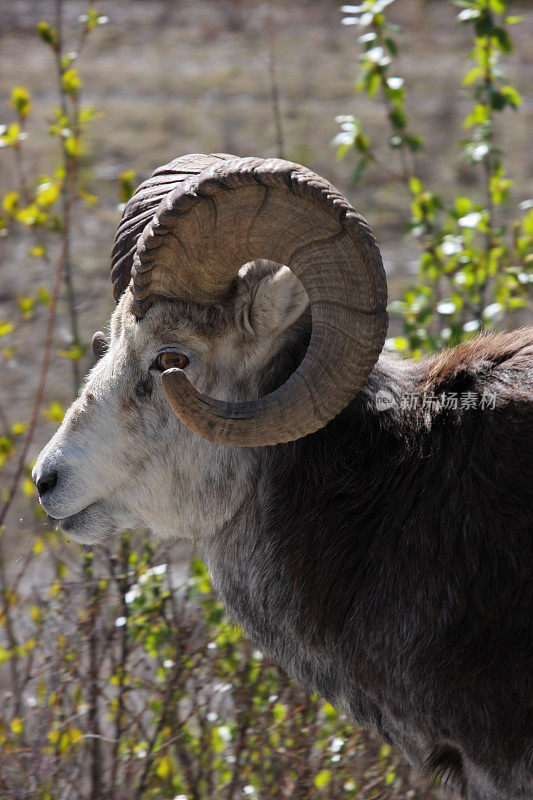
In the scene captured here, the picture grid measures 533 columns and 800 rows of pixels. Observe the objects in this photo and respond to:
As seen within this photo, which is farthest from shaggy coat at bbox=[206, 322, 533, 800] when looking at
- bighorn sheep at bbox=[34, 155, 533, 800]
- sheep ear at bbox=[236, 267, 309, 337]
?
sheep ear at bbox=[236, 267, 309, 337]

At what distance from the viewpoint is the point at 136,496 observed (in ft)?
12.9

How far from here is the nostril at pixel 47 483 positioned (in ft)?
12.6

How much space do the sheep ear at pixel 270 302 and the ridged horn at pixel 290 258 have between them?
0.54ft

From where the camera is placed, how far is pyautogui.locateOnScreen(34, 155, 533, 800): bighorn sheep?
3.37 metres

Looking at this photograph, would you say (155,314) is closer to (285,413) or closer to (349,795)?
(285,413)

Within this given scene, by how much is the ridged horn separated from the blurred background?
56.8 inches

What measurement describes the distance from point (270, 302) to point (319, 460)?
24.2 inches

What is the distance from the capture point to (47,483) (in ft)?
12.7

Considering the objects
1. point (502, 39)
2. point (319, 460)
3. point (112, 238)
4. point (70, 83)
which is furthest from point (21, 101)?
point (112, 238)

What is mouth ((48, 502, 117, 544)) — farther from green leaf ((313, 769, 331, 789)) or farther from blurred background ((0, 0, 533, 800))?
green leaf ((313, 769, 331, 789))

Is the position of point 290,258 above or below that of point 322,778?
above

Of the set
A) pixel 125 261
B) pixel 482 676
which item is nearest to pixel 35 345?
pixel 125 261

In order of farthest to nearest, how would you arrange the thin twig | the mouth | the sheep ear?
the thin twig
the mouth
the sheep ear

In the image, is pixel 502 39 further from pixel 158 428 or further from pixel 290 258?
pixel 158 428
